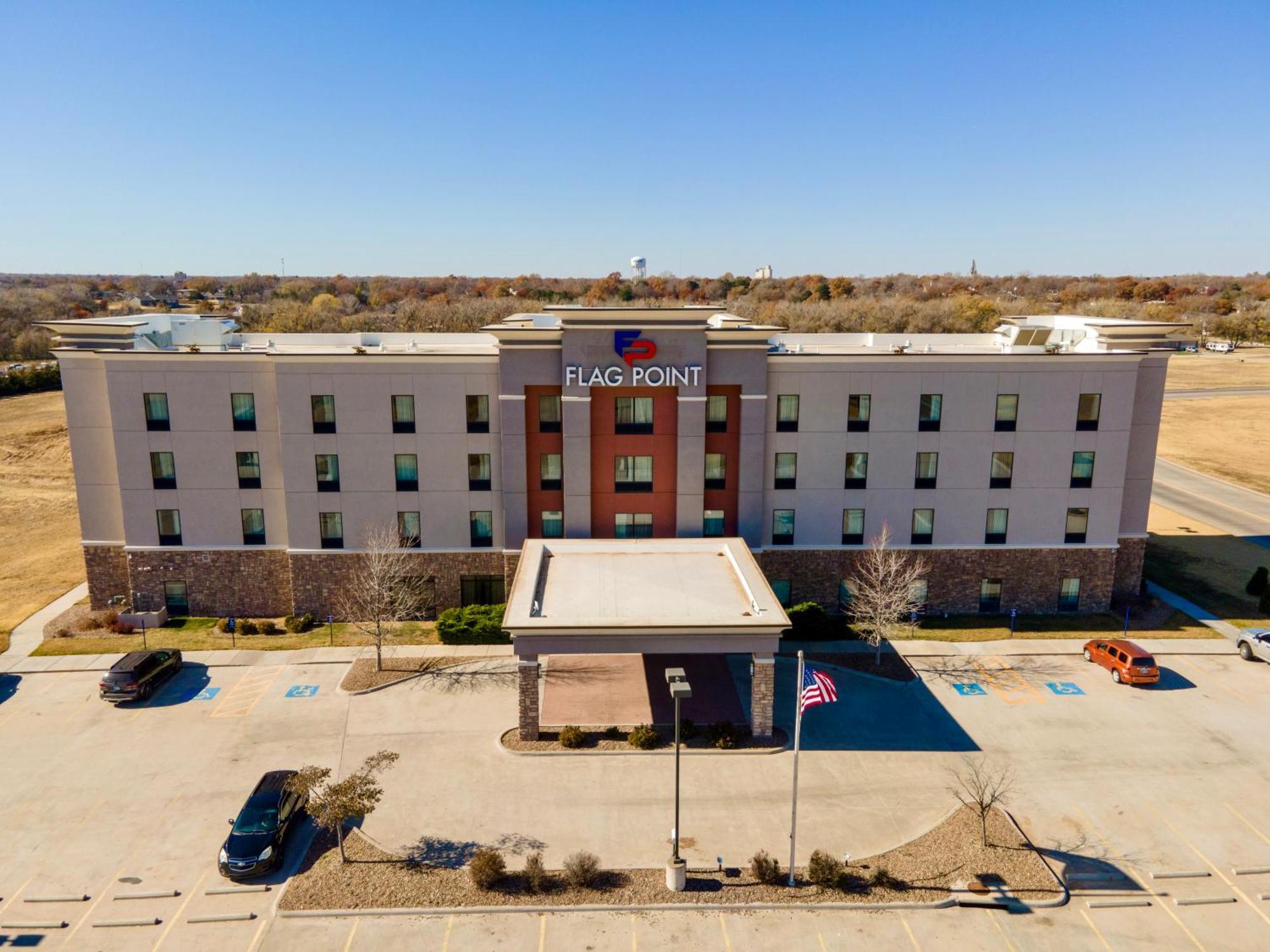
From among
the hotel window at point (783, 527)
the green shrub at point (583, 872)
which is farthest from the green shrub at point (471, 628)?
the green shrub at point (583, 872)

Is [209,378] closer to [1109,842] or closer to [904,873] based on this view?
[904,873]

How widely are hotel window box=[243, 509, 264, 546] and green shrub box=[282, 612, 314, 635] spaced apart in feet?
15.1

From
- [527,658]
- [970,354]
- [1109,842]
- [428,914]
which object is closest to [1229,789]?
[1109,842]

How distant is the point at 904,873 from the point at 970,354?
28.2 m

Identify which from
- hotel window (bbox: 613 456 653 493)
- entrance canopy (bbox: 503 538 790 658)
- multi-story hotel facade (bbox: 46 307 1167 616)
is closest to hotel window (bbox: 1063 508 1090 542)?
multi-story hotel facade (bbox: 46 307 1167 616)

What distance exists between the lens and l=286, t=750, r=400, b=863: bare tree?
83.2ft

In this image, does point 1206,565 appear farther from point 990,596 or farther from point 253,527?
point 253,527

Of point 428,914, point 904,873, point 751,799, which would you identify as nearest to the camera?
point 428,914

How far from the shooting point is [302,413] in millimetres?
43406

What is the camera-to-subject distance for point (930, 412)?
44.6m

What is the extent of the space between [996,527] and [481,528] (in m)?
29.1

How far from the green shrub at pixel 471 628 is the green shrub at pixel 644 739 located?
1178 centimetres

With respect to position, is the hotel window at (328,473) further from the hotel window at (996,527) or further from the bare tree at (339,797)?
the hotel window at (996,527)

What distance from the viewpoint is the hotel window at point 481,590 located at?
1801 inches
